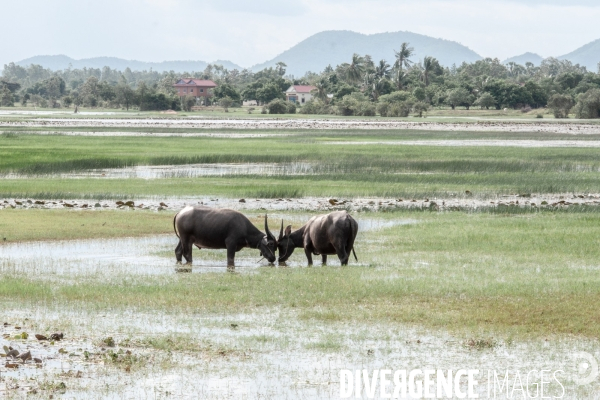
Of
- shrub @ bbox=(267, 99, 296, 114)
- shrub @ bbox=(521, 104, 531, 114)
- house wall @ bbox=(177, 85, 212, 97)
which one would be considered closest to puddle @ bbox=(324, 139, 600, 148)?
shrub @ bbox=(521, 104, 531, 114)

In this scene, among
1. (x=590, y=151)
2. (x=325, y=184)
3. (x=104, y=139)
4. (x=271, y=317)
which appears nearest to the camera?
(x=271, y=317)

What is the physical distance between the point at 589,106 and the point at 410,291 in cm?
9299

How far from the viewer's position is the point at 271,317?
1284cm

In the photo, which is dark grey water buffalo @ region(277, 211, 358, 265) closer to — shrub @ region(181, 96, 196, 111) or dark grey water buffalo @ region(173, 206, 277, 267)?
dark grey water buffalo @ region(173, 206, 277, 267)

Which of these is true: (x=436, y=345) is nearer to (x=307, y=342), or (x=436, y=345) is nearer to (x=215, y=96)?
(x=307, y=342)

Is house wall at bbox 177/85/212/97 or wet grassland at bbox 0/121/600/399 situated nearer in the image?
wet grassland at bbox 0/121/600/399

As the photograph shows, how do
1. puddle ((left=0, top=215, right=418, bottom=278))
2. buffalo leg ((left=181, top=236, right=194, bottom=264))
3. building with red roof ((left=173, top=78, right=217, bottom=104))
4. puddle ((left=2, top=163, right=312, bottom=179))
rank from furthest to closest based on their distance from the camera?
building with red roof ((left=173, top=78, right=217, bottom=104))
puddle ((left=2, top=163, right=312, bottom=179))
buffalo leg ((left=181, top=236, right=194, bottom=264))
puddle ((left=0, top=215, right=418, bottom=278))

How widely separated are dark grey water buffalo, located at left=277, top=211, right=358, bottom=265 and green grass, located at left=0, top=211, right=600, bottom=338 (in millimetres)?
451

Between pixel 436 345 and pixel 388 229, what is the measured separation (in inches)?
444

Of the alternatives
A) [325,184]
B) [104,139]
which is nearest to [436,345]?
[325,184]

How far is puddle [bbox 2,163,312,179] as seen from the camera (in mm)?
37000

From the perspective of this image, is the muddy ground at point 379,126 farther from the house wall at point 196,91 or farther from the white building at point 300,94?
the house wall at point 196,91

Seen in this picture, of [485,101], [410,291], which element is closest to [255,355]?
[410,291]

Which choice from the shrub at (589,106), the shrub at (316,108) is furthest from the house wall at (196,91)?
the shrub at (589,106)
